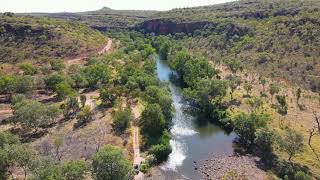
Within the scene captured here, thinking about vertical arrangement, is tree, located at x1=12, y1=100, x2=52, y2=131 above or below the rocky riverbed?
above

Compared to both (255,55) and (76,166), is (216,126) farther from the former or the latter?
(255,55)

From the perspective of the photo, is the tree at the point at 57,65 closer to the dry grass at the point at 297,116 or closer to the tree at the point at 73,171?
the dry grass at the point at 297,116

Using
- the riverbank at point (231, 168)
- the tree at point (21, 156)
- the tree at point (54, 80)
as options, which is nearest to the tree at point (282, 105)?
the riverbank at point (231, 168)

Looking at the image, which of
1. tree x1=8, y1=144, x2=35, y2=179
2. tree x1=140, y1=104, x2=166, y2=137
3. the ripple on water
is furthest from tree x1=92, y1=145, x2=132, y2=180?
tree x1=140, y1=104, x2=166, y2=137

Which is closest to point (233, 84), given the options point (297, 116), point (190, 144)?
point (297, 116)

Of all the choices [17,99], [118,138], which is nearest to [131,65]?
[17,99]

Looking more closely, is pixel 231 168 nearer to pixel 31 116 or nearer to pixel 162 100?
pixel 162 100

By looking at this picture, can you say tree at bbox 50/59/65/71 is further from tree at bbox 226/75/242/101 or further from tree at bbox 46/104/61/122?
tree at bbox 226/75/242/101
